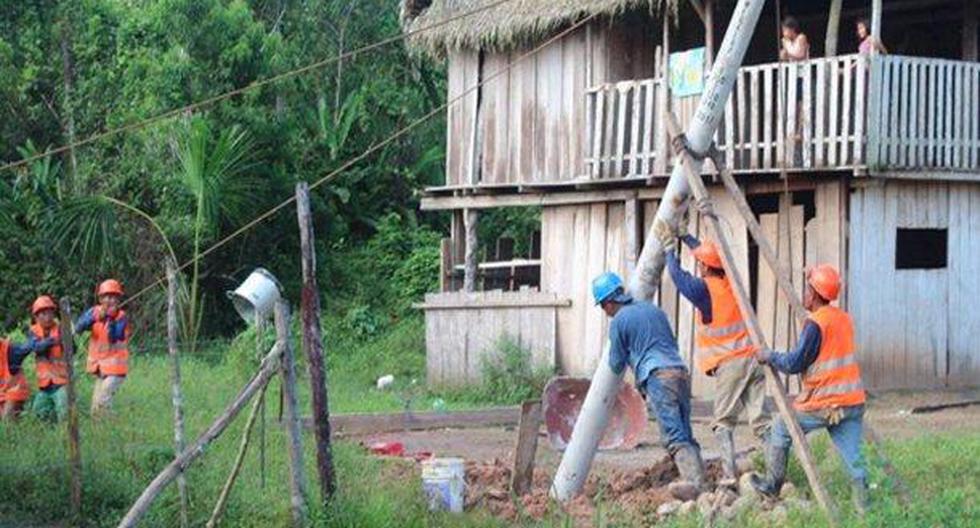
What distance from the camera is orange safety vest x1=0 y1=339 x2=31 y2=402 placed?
1497 cm

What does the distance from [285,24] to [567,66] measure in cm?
1072

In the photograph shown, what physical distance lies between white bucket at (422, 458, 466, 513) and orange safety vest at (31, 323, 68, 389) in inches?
219

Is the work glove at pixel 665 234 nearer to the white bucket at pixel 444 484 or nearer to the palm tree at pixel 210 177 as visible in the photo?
the white bucket at pixel 444 484

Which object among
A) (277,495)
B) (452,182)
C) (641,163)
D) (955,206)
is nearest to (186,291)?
(452,182)

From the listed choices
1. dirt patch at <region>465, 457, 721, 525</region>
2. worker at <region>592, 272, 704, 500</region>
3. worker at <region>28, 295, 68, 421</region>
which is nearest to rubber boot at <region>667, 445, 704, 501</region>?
worker at <region>592, 272, 704, 500</region>

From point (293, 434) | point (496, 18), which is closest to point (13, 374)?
point (293, 434)

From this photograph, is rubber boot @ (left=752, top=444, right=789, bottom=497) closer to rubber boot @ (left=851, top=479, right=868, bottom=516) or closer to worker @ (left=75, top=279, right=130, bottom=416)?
rubber boot @ (left=851, top=479, right=868, bottom=516)

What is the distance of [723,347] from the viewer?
11398 millimetres

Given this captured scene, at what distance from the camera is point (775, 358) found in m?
10.1

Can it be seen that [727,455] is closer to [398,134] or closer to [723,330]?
[723,330]

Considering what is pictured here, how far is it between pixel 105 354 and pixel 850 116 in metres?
8.15

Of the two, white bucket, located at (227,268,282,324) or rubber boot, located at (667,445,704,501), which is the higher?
white bucket, located at (227,268,282,324)

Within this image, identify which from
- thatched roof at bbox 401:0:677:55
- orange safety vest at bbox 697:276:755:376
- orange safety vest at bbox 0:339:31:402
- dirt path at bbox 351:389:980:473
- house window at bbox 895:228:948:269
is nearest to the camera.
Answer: orange safety vest at bbox 697:276:755:376

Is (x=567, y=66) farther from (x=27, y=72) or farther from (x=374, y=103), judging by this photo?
(x=27, y=72)
